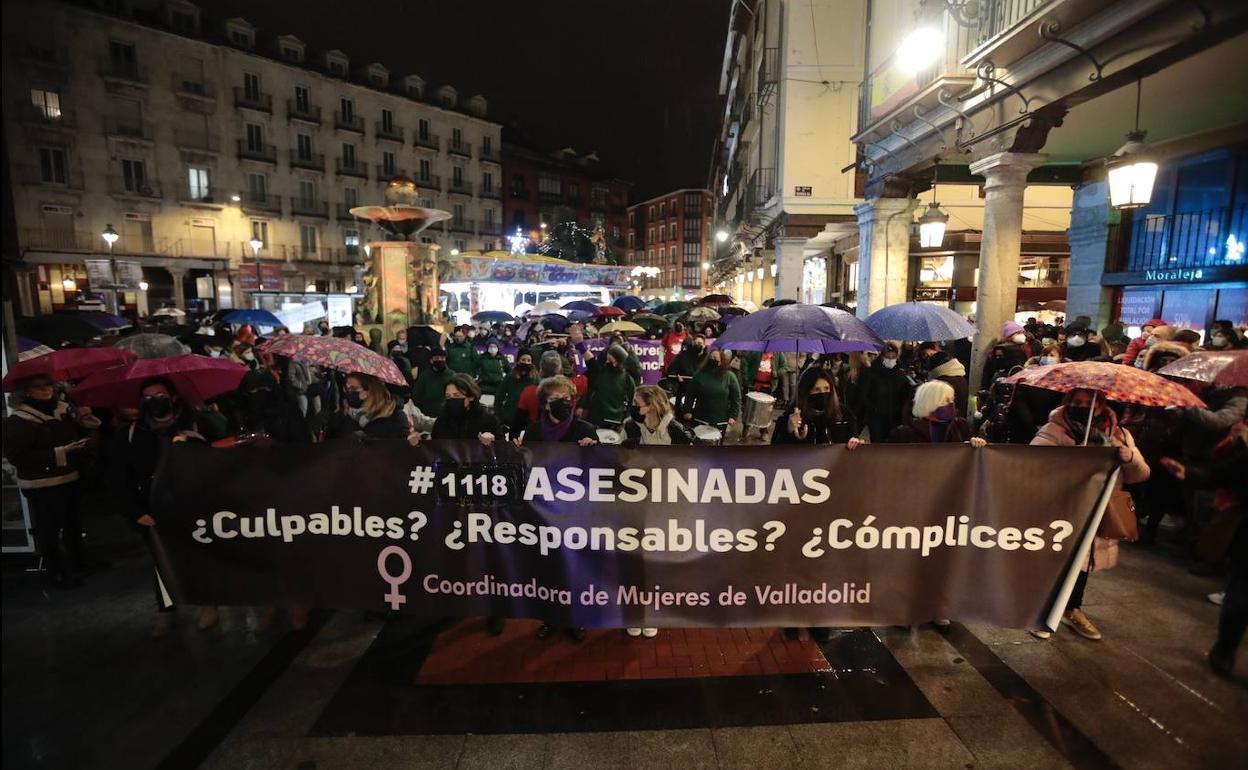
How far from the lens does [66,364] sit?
6.06 m

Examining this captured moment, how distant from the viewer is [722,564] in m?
3.91

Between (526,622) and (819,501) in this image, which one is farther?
(526,622)

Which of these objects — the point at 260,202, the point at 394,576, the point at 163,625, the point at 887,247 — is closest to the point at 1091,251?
the point at 887,247

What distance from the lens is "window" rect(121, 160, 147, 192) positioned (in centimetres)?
3825

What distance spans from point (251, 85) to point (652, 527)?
5203 centimetres

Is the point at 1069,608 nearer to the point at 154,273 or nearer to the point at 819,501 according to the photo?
the point at 819,501

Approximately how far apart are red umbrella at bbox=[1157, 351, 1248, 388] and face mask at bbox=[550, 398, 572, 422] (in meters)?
5.20

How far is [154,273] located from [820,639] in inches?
1942

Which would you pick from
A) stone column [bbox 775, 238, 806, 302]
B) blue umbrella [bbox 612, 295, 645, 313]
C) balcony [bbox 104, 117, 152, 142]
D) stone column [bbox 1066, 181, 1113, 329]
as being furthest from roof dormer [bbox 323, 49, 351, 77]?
stone column [bbox 1066, 181, 1113, 329]

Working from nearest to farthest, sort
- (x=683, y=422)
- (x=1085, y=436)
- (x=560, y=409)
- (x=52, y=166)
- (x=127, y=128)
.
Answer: (x=1085, y=436) < (x=560, y=409) < (x=683, y=422) < (x=52, y=166) < (x=127, y=128)

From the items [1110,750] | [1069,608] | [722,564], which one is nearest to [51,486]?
[722,564]

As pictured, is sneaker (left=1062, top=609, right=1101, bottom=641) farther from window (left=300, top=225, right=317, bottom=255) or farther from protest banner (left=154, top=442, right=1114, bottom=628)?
window (left=300, top=225, right=317, bottom=255)

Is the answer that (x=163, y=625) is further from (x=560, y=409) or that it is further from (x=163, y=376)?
(x=560, y=409)

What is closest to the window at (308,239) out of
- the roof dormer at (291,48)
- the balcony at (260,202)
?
the balcony at (260,202)
